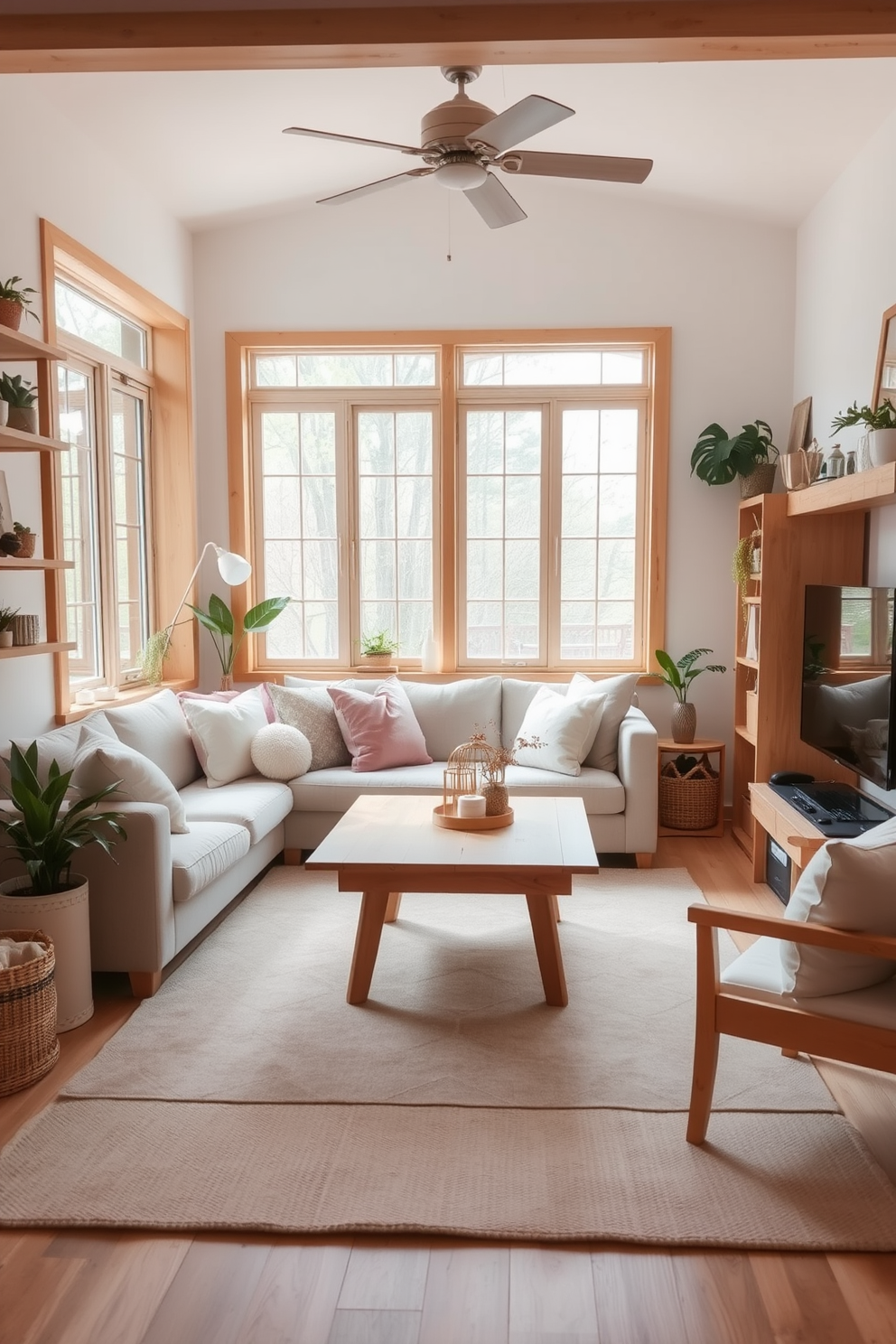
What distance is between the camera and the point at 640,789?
4.70m

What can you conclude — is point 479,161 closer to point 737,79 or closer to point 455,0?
point 455,0

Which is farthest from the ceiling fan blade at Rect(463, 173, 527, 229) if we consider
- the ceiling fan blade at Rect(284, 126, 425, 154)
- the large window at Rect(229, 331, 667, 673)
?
the large window at Rect(229, 331, 667, 673)

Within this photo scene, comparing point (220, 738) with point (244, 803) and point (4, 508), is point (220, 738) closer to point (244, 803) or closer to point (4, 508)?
point (244, 803)

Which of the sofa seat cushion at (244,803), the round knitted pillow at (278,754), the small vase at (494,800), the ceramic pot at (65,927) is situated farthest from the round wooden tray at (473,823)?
the round knitted pillow at (278,754)

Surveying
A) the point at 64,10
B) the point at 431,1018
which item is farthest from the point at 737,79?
the point at 431,1018

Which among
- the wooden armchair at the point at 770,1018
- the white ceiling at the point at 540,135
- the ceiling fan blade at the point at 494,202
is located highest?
the white ceiling at the point at 540,135

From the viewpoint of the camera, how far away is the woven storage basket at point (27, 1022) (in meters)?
2.67

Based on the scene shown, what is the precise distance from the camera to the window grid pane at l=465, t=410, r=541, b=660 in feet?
18.7

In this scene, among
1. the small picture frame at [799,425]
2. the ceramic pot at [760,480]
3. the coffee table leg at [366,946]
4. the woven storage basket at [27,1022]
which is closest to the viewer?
the woven storage basket at [27,1022]

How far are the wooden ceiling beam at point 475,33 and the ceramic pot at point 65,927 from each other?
223 centimetres

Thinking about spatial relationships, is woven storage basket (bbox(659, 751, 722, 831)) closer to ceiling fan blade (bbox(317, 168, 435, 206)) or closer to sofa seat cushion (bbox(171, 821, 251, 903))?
sofa seat cushion (bbox(171, 821, 251, 903))

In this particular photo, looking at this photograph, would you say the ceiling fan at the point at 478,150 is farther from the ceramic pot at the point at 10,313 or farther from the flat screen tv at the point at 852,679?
the flat screen tv at the point at 852,679

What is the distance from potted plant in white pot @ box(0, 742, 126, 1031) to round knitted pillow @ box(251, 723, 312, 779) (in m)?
1.57

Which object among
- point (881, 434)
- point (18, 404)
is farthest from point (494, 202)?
point (18, 404)
